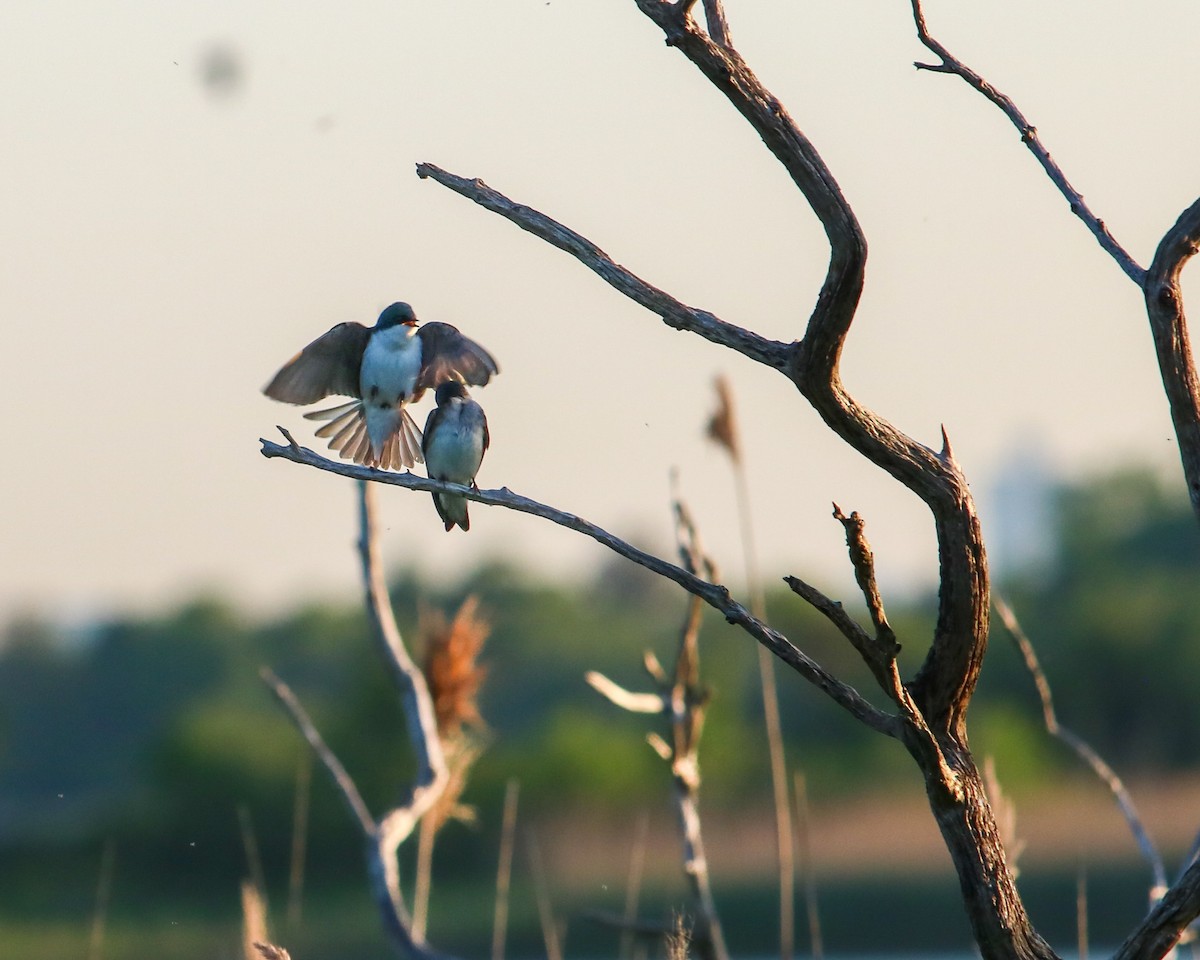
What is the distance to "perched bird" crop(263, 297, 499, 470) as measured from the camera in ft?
20.8

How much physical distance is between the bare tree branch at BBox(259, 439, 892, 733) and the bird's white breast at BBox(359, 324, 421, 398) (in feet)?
6.32

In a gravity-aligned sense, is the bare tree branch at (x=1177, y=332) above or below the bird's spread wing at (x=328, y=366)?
below

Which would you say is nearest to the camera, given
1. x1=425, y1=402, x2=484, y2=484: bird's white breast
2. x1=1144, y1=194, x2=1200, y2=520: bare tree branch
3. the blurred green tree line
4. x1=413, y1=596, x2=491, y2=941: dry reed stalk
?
x1=1144, y1=194, x2=1200, y2=520: bare tree branch

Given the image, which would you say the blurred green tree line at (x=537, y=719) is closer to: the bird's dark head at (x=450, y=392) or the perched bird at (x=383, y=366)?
the bird's dark head at (x=450, y=392)

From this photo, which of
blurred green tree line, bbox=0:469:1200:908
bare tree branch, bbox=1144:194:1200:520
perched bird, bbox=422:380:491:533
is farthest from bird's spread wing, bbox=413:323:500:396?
blurred green tree line, bbox=0:469:1200:908

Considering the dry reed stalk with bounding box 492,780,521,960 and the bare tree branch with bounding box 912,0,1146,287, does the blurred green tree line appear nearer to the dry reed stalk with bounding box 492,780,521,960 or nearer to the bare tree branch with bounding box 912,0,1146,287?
the dry reed stalk with bounding box 492,780,521,960

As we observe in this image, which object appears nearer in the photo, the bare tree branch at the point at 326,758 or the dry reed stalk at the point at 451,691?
the bare tree branch at the point at 326,758

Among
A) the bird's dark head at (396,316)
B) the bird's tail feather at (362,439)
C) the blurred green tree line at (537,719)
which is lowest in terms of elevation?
the bird's tail feather at (362,439)

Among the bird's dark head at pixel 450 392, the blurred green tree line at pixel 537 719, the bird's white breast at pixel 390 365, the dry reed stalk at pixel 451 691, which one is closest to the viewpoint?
the bird's white breast at pixel 390 365

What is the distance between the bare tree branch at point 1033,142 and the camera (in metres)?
4.18

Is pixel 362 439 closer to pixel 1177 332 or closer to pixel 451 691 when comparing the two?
pixel 451 691

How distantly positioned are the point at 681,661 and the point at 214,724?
31022mm

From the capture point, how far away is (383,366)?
21.2ft

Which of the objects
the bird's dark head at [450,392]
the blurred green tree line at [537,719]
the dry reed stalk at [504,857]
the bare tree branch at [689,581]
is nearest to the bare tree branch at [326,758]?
the dry reed stalk at [504,857]
